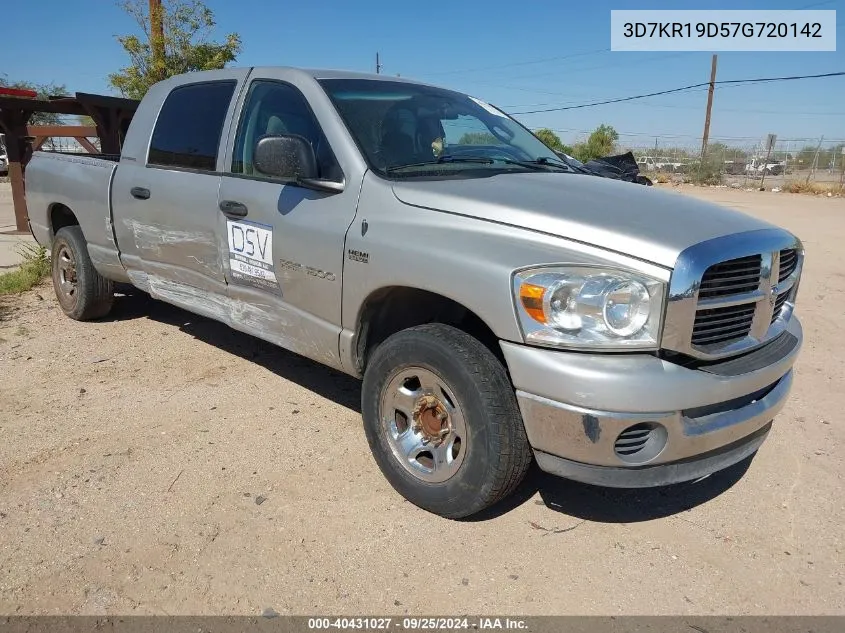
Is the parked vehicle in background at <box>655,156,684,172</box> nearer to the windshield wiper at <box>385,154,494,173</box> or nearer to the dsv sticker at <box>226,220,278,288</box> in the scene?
the windshield wiper at <box>385,154,494,173</box>

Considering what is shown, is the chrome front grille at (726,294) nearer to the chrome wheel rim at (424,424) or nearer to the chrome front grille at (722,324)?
the chrome front grille at (722,324)

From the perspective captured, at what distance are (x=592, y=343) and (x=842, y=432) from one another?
2.46 meters

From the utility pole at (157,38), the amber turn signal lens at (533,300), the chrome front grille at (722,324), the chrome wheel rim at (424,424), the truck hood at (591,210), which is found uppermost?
the utility pole at (157,38)

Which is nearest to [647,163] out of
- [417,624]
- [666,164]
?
[666,164]

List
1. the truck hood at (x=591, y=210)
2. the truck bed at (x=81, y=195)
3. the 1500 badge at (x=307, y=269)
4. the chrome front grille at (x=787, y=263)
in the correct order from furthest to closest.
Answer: the truck bed at (x=81, y=195)
the 1500 badge at (x=307, y=269)
the chrome front grille at (x=787, y=263)
the truck hood at (x=591, y=210)

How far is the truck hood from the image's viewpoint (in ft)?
8.06

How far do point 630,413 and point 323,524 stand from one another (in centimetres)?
142

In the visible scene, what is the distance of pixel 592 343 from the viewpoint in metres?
2.39

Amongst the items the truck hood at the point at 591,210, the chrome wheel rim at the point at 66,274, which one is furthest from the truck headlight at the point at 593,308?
the chrome wheel rim at the point at 66,274

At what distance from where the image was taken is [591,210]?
2.70m

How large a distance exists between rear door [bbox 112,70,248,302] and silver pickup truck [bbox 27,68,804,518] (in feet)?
0.07

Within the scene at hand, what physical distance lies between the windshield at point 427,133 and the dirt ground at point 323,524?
1.56 m

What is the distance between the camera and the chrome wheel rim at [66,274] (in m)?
5.64

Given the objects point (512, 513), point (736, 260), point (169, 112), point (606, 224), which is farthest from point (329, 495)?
point (169, 112)
